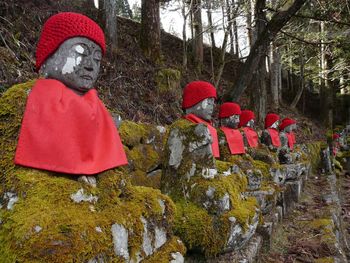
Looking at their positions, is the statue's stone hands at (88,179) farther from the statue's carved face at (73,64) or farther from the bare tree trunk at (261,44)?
the bare tree trunk at (261,44)

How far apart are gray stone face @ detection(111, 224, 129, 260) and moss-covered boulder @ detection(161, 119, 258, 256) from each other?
0.97m

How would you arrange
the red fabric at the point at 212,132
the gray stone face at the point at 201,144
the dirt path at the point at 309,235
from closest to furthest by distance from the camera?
the gray stone face at the point at 201,144 < the red fabric at the point at 212,132 < the dirt path at the point at 309,235

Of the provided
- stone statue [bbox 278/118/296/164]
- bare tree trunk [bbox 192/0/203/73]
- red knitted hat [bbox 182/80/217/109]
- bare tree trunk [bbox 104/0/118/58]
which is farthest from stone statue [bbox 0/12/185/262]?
bare tree trunk [bbox 192/0/203/73]

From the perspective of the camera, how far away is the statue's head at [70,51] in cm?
229

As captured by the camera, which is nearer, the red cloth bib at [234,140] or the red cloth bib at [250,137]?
the red cloth bib at [234,140]

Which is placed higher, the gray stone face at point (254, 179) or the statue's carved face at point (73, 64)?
the statue's carved face at point (73, 64)

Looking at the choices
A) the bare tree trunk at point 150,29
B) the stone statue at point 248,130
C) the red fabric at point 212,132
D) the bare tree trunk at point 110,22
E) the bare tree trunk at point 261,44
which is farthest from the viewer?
the bare tree trunk at point 150,29

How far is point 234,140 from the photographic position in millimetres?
4727

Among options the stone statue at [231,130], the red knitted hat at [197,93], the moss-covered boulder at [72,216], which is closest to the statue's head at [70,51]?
the moss-covered boulder at [72,216]

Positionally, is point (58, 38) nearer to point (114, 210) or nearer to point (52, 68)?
point (52, 68)

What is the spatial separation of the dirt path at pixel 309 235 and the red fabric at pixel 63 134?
102 inches

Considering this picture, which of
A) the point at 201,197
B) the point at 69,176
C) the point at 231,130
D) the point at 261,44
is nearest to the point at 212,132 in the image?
the point at 231,130

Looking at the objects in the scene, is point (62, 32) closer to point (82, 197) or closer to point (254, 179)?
point (82, 197)

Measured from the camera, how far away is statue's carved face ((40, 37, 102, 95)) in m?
2.29
